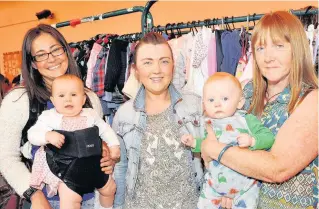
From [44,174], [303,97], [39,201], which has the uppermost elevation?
[303,97]

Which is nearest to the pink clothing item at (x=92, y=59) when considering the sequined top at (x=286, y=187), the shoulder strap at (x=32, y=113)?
the shoulder strap at (x=32, y=113)

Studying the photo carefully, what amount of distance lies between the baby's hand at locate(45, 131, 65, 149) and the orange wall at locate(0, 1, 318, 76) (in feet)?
12.0

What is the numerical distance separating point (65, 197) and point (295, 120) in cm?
124

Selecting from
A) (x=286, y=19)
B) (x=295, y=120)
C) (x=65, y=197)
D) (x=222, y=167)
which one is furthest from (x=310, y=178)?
(x=65, y=197)

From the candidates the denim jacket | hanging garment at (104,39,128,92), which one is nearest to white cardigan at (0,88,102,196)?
the denim jacket

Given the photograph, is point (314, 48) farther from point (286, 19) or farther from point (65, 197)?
point (65, 197)

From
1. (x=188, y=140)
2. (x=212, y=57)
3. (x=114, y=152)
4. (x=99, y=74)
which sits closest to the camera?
(x=188, y=140)

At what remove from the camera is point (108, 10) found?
21.6 ft

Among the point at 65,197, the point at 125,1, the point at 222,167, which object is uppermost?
the point at 125,1

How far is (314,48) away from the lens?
268 cm

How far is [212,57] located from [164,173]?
129cm

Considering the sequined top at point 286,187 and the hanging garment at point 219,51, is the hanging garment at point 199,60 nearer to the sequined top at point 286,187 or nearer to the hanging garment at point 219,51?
the hanging garment at point 219,51

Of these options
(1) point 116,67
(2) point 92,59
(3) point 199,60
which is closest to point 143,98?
(3) point 199,60

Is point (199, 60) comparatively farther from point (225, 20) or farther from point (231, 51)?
point (225, 20)
